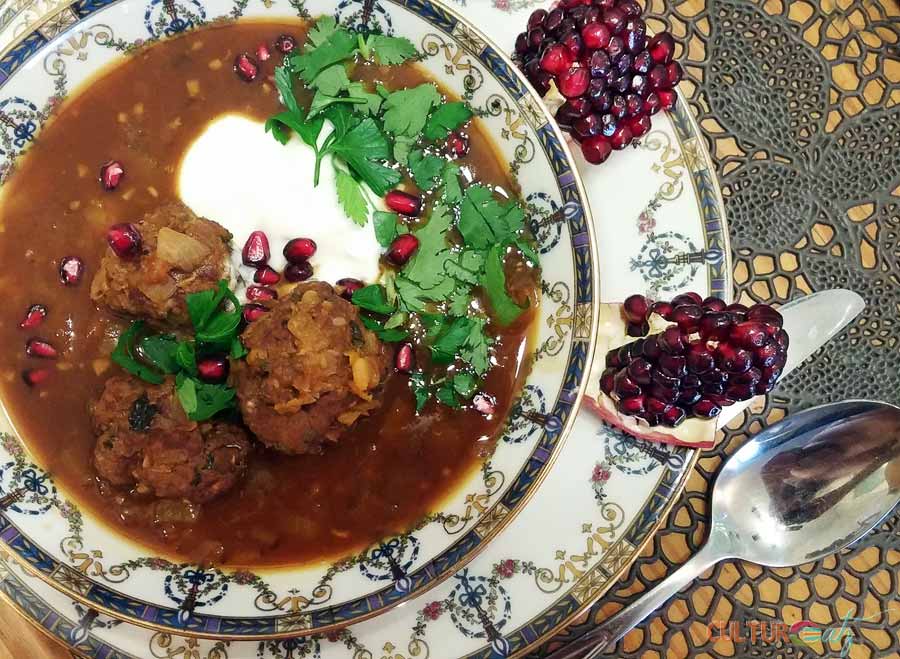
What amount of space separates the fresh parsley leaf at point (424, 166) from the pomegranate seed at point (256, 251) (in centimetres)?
74

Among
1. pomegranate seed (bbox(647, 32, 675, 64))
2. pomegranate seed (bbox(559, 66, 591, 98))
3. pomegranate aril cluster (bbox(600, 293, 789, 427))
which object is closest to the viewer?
pomegranate aril cluster (bbox(600, 293, 789, 427))

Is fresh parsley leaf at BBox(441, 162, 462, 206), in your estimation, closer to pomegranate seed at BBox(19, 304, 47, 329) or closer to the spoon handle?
pomegranate seed at BBox(19, 304, 47, 329)

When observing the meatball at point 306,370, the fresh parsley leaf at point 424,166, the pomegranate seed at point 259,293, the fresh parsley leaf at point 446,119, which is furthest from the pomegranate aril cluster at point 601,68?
the pomegranate seed at point 259,293

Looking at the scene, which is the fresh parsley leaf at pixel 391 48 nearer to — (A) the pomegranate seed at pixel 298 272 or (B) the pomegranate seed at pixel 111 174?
(A) the pomegranate seed at pixel 298 272

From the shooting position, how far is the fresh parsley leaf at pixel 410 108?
292 cm

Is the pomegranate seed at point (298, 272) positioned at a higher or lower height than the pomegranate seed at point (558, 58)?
higher

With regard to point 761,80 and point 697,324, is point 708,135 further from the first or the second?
point 697,324

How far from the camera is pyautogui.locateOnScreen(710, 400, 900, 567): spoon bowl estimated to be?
10.4ft

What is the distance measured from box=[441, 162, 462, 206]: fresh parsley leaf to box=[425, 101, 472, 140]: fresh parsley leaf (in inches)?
5.8

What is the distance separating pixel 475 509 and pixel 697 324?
3.97ft

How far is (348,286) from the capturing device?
302 centimetres

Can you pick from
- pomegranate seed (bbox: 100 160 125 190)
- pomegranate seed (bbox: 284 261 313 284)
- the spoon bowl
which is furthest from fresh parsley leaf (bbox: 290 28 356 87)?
the spoon bowl

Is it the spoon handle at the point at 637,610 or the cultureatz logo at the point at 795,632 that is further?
the cultureatz logo at the point at 795,632

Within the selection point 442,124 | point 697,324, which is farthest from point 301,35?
point 697,324
